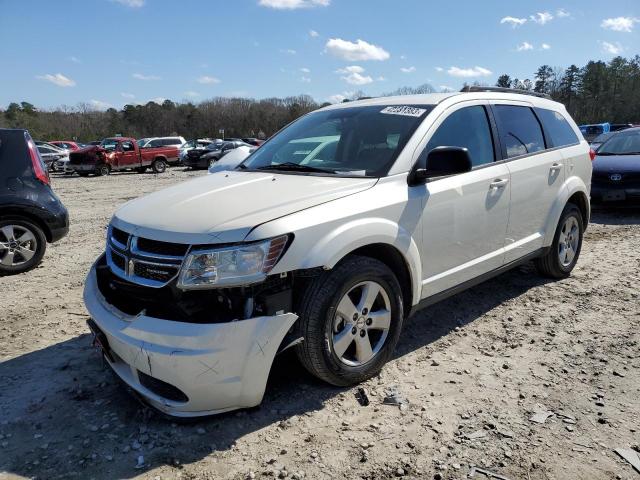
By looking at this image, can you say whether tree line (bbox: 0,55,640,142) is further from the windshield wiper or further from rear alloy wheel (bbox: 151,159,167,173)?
the windshield wiper

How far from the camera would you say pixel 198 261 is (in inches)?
96.6

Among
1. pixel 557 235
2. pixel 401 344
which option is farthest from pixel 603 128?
pixel 401 344

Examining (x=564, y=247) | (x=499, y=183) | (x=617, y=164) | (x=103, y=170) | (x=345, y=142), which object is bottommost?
(x=564, y=247)

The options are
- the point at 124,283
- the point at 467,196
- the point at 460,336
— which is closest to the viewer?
the point at 124,283

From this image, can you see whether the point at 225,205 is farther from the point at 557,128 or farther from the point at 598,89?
the point at 598,89

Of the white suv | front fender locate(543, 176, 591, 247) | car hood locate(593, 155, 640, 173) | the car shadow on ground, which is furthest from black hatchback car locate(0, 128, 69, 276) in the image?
car hood locate(593, 155, 640, 173)

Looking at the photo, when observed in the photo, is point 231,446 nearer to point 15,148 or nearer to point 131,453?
point 131,453

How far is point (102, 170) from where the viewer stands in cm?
2283

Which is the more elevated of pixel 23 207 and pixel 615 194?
pixel 23 207

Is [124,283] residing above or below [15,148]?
below

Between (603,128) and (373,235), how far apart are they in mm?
A: 31210

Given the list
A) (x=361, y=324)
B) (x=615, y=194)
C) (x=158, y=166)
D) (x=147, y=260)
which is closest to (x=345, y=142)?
(x=361, y=324)

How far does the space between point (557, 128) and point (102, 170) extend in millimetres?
22153

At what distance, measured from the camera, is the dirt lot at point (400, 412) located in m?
2.39
